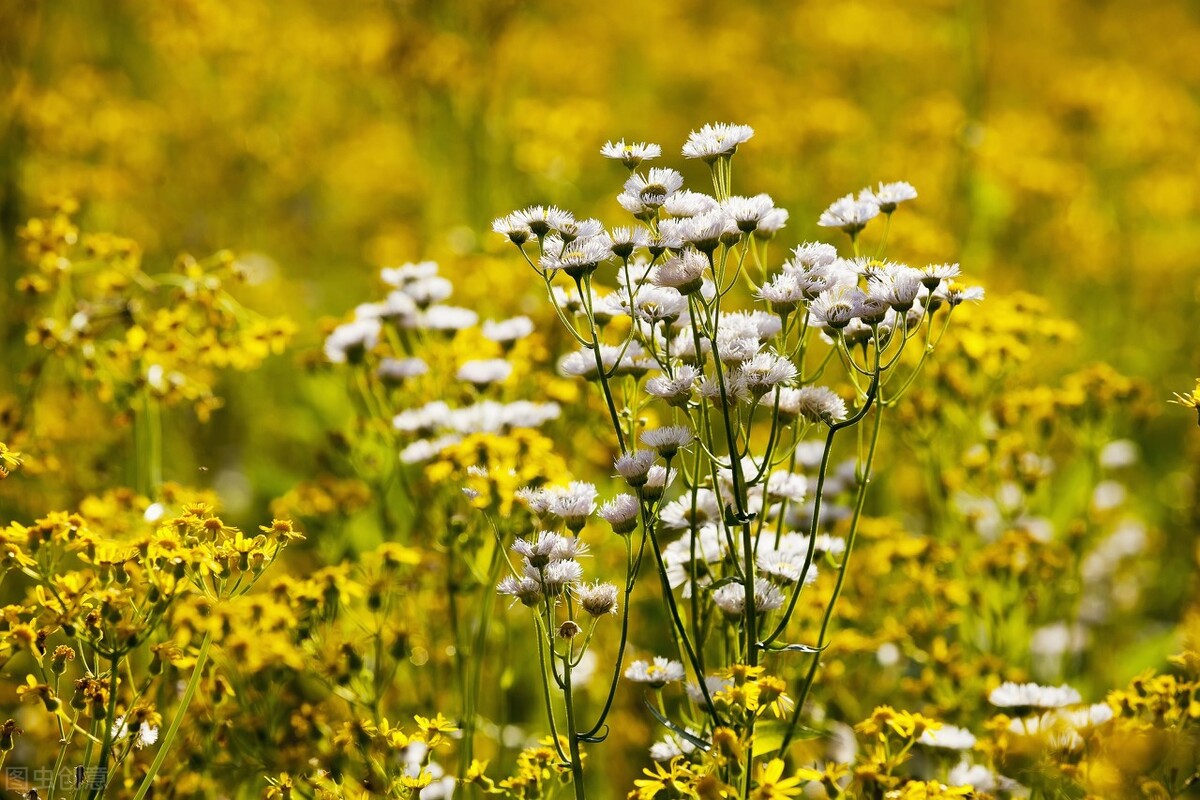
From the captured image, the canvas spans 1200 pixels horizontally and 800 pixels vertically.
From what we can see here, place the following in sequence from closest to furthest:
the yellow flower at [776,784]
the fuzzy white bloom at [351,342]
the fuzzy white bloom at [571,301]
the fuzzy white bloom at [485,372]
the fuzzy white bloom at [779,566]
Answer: the yellow flower at [776,784]
the fuzzy white bloom at [779,566]
the fuzzy white bloom at [571,301]
the fuzzy white bloom at [485,372]
the fuzzy white bloom at [351,342]

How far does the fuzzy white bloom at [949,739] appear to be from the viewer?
226cm

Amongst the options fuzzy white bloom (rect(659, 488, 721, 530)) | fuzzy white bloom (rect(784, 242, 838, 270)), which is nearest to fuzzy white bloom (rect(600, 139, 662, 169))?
fuzzy white bloom (rect(784, 242, 838, 270))

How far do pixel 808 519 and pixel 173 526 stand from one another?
157 cm

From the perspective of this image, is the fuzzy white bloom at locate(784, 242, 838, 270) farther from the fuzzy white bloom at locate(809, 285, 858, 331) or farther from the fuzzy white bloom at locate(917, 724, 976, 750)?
the fuzzy white bloom at locate(917, 724, 976, 750)

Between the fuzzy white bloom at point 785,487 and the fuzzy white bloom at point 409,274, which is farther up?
the fuzzy white bloom at point 409,274

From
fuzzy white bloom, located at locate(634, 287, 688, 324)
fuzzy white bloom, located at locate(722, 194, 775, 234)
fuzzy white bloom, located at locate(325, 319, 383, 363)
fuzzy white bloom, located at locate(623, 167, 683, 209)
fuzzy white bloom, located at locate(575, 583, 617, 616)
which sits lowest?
fuzzy white bloom, located at locate(575, 583, 617, 616)

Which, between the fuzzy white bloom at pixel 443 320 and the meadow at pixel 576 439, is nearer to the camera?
the meadow at pixel 576 439

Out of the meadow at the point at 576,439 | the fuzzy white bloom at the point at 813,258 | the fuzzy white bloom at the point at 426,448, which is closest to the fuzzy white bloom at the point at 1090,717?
the meadow at the point at 576,439

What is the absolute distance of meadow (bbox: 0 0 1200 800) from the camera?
1.99m

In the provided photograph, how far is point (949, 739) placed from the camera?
2.31m

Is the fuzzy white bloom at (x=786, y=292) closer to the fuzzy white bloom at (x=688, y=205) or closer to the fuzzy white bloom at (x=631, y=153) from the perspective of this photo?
the fuzzy white bloom at (x=688, y=205)

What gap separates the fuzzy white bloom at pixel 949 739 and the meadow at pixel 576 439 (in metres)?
0.02

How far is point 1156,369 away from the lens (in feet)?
17.1

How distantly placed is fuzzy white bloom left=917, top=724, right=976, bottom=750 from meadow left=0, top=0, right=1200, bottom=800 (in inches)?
0.7
